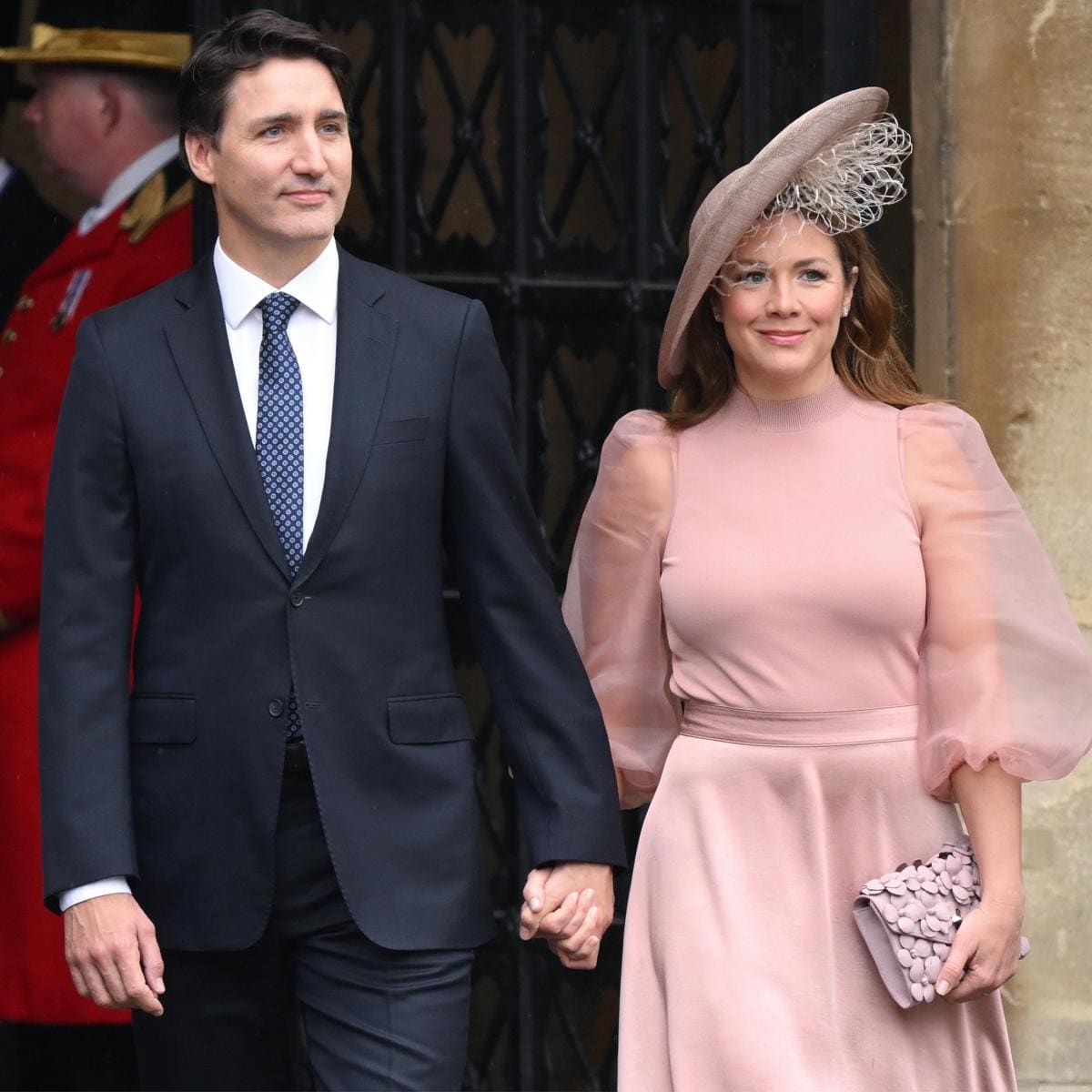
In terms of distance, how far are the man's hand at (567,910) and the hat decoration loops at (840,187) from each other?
1.05 metres

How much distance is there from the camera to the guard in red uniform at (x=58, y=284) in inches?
197

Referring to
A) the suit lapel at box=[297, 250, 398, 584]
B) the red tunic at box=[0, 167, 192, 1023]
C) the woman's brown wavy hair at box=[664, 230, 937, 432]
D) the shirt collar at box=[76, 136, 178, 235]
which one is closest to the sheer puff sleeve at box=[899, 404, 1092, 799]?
the woman's brown wavy hair at box=[664, 230, 937, 432]

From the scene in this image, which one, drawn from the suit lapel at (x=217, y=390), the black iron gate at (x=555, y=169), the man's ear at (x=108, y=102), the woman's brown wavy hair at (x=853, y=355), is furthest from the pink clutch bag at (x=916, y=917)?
the man's ear at (x=108, y=102)

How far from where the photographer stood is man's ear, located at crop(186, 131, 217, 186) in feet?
11.6

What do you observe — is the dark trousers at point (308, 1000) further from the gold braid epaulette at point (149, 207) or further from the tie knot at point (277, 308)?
the gold braid epaulette at point (149, 207)

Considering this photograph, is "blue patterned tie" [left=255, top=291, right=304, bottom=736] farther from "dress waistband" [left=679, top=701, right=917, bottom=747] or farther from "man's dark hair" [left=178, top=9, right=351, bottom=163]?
"dress waistband" [left=679, top=701, right=917, bottom=747]

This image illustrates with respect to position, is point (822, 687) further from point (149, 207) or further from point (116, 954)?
point (149, 207)

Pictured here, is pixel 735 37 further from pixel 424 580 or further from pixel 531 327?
pixel 424 580

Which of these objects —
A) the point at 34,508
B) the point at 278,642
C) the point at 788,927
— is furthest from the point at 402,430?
the point at 34,508

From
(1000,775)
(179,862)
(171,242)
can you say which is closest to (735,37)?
(171,242)

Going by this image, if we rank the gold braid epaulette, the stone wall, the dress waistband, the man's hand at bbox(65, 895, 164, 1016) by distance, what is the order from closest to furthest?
the man's hand at bbox(65, 895, 164, 1016) < the dress waistband < the stone wall < the gold braid epaulette

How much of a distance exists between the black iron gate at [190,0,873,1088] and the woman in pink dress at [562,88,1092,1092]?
1194 millimetres

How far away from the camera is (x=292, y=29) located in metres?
3.48

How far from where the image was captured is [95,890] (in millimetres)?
3348
